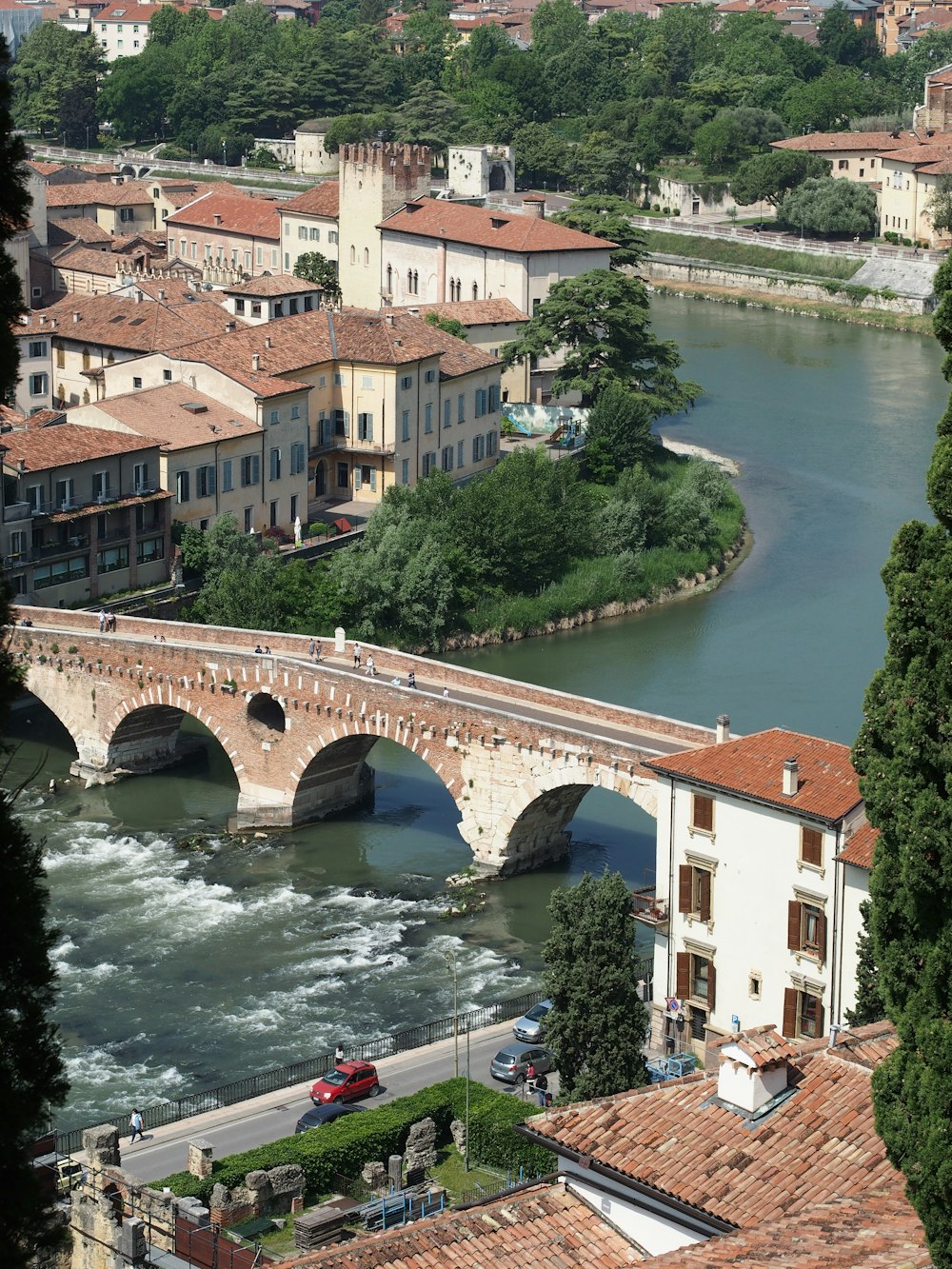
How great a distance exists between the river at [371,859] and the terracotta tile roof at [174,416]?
761 cm

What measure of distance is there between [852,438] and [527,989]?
37.2m

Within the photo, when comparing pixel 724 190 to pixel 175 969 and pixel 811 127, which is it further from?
pixel 175 969

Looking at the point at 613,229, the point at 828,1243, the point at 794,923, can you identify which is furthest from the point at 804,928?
the point at 613,229

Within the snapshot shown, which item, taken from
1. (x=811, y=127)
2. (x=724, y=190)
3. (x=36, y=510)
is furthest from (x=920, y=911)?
(x=811, y=127)

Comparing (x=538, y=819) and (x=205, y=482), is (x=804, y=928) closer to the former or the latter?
(x=538, y=819)

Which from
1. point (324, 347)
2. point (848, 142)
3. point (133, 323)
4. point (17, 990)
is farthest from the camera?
point (848, 142)

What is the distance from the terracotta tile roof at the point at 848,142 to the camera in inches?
4168

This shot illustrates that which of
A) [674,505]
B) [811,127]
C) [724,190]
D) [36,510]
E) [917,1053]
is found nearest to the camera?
[917,1053]

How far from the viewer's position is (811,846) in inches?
1257

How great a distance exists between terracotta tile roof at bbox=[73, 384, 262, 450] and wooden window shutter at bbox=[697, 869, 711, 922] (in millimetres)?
22601

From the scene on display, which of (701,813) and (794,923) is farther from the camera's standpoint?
(701,813)

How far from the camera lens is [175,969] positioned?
36781 millimetres

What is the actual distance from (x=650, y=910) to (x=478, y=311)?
37886mm

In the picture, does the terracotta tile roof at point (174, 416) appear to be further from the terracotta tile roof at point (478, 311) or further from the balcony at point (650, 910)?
the balcony at point (650, 910)
